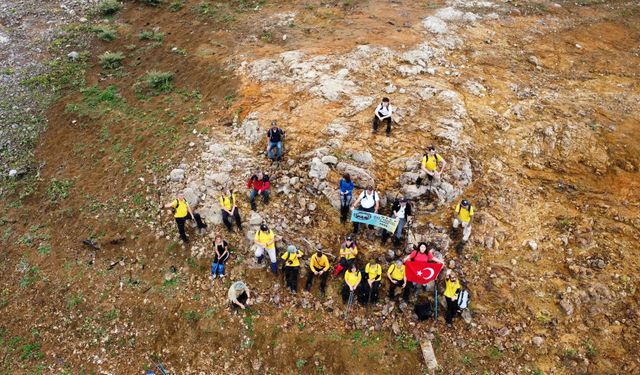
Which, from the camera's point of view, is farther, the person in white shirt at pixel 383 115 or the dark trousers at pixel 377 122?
the dark trousers at pixel 377 122

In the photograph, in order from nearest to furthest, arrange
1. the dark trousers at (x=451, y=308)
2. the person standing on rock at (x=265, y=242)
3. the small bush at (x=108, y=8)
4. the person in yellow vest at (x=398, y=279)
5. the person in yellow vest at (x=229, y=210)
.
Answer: the dark trousers at (x=451, y=308), the person in yellow vest at (x=398, y=279), the person standing on rock at (x=265, y=242), the person in yellow vest at (x=229, y=210), the small bush at (x=108, y=8)

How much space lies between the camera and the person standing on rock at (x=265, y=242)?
11.0 m

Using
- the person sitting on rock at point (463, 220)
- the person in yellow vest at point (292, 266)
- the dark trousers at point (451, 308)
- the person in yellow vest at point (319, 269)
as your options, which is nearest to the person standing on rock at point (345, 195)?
the person in yellow vest at point (319, 269)

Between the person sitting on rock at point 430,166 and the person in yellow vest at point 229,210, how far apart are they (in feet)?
17.8

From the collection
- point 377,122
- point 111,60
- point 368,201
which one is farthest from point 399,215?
point 111,60

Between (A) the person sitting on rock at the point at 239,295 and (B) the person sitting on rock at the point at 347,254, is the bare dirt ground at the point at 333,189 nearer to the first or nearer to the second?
(A) the person sitting on rock at the point at 239,295

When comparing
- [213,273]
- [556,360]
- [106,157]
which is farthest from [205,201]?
[556,360]

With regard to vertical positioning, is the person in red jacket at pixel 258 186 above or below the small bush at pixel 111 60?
below

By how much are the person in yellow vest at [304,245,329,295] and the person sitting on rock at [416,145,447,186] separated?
372 centimetres

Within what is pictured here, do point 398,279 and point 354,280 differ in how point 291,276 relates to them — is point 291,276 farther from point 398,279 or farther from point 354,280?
point 398,279

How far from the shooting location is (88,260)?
12273mm

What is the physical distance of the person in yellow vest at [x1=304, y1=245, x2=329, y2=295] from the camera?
10906 mm

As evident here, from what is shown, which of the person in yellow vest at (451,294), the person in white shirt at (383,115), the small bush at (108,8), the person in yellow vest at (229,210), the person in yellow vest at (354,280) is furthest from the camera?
the small bush at (108,8)

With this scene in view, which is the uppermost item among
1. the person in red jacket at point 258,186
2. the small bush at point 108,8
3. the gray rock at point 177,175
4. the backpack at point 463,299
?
the small bush at point 108,8
